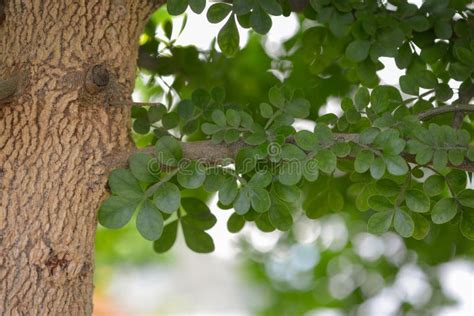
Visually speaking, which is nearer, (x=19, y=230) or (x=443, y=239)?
(x=19, y=230)

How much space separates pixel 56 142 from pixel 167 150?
15cm

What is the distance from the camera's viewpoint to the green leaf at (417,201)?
1.01m

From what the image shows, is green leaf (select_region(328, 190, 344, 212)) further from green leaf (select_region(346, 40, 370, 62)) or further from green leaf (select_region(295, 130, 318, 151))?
green leaf (select_region(295, 130, 318, 151))

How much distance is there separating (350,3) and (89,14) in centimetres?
41

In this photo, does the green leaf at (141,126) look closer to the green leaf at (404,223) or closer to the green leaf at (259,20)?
the green leaf at (259,20)

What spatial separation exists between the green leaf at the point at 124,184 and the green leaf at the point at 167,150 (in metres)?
0.05

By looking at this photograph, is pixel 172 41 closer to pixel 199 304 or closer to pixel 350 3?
pixel 350 3

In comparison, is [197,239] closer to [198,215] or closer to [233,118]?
[198,215]

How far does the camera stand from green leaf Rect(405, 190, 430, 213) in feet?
3.33

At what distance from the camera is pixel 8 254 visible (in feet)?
3.27

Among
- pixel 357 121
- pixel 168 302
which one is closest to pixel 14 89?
pixel 357 121

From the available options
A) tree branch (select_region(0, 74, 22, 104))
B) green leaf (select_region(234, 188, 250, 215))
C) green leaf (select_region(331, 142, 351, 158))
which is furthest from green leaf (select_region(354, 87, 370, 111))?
tree branch (select_region(0, 74, 22, 104))

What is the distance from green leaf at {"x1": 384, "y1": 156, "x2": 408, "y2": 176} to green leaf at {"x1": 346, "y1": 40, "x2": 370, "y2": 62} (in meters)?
0.28

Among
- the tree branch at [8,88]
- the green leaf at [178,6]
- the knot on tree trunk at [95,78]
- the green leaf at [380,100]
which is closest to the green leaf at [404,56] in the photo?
the green leaf at [380,100]
